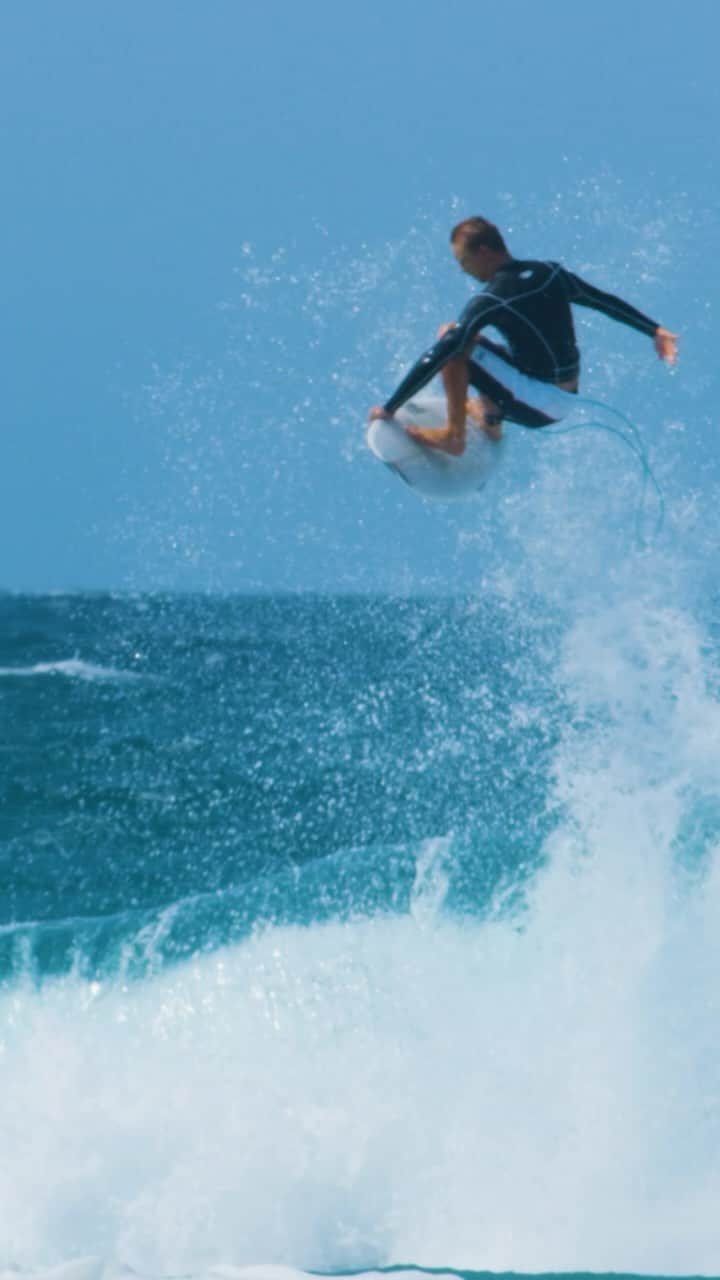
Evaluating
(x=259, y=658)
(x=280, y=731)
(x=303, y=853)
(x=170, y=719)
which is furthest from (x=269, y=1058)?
(x=259, y=658)

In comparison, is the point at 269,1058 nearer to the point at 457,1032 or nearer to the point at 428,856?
the point at 457,1032

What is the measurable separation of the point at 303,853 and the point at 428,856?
4142 millimetres

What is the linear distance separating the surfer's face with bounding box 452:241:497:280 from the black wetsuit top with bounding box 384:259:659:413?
0.26 feet

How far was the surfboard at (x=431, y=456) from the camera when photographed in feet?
24.4

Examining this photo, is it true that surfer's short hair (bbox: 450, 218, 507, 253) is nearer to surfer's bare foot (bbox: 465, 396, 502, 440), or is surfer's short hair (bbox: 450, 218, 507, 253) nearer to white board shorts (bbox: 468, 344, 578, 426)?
white board shorts (bbox: 468, 344, 578, 426)

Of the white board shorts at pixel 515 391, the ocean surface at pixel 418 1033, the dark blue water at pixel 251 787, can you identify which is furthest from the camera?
the dark blue water at pixel 251 787

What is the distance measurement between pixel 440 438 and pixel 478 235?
116cm

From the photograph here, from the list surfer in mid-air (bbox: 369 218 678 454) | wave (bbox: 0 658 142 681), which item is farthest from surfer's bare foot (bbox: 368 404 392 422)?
wave (bbox: 0 658 142 681)

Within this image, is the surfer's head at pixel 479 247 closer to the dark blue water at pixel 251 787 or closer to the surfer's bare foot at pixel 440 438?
the surfer's bare foot at pixel 440 438

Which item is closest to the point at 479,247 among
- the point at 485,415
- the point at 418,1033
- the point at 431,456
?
the point at 485,415

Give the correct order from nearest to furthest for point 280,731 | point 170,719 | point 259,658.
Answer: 1. point 280,731
2. point 170,719
3. point 259,658

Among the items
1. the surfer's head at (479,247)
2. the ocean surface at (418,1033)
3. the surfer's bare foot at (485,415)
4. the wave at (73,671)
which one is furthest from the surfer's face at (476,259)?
→ the wave at (73,671)

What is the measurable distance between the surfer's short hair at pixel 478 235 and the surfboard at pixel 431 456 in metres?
1.07

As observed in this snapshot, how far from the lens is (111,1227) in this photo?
21.8 feet
